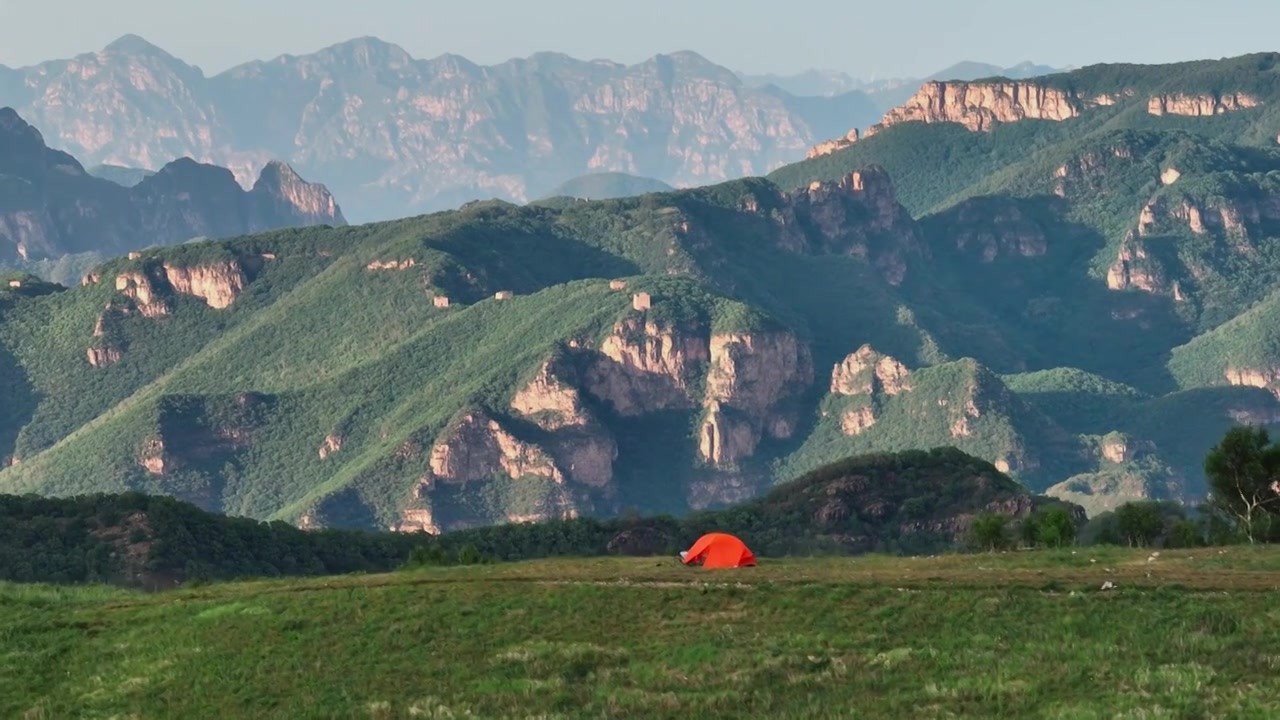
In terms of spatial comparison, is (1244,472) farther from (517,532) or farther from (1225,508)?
(517,532)

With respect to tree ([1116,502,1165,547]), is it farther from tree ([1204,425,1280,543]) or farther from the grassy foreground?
the grassy foreground

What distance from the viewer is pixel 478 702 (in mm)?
45719

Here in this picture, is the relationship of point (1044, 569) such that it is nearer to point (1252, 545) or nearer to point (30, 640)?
point (1252, 545)

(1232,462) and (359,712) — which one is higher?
(1232,462)

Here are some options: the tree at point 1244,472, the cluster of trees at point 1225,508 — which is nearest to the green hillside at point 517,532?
the cluster of trees at point 1225,508

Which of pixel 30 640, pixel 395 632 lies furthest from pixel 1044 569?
pixel 30 640

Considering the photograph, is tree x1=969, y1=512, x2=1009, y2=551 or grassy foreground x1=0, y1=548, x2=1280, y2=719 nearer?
grassy foreground x1=0, y1=548, x2=1280, y2=719

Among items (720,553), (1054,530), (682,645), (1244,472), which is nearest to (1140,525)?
(1244,472)

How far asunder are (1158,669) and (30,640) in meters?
28.3

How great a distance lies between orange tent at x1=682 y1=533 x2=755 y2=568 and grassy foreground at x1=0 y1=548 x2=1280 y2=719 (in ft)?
13.0

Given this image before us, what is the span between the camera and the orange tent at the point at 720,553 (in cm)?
6581

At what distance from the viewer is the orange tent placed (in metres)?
65.8

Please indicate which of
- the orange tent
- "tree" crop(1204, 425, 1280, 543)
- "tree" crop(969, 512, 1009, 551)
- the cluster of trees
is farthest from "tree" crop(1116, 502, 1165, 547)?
the orange tent

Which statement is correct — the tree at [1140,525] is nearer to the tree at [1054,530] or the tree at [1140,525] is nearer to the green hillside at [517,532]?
the tree at [1054,530]
